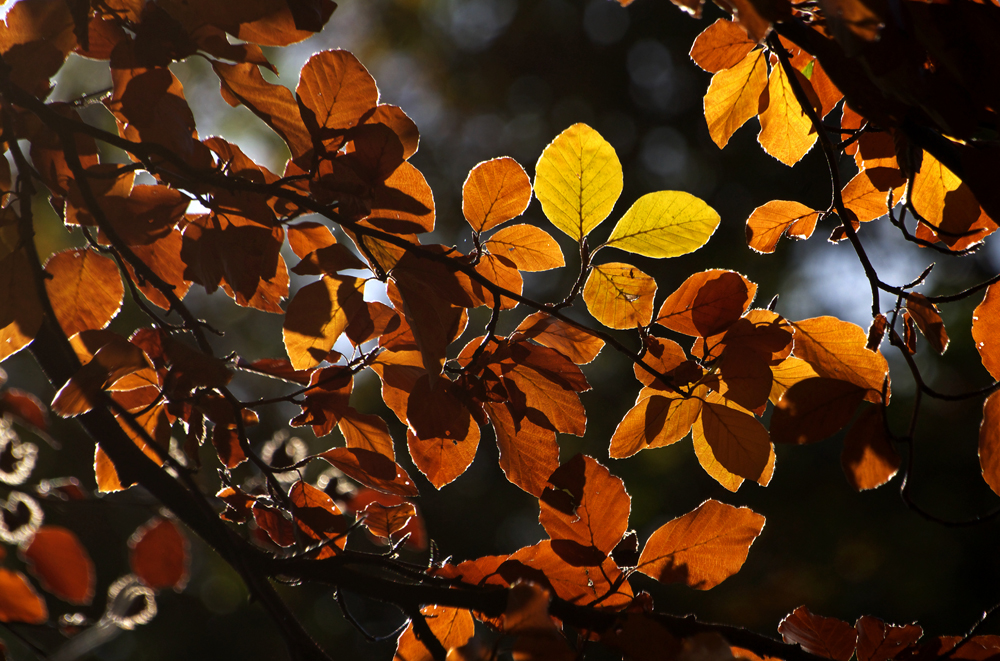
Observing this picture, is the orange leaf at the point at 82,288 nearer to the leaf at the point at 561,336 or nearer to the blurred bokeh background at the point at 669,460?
the leaf at the point at 561,336

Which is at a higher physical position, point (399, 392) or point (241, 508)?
point (399, 392)

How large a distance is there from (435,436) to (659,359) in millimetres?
232

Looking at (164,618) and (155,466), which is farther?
(164,618)

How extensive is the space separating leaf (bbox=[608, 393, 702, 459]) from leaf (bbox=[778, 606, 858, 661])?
21 centimetres


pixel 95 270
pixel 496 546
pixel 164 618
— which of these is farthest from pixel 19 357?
pixel 95 270

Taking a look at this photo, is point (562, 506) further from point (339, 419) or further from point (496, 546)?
point (496, 546)

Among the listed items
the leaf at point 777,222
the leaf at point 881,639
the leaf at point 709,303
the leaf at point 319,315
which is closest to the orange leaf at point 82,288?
the leaf at point 319,315

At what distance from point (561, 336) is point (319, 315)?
0.79 feet

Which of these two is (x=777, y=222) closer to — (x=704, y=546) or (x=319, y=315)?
(x=704, y=546)

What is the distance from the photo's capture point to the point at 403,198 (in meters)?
0.54

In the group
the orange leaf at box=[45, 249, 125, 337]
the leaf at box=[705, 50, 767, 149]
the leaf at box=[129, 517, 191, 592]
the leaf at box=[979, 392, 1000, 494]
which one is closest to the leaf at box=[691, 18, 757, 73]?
the leaf at box=[705, 50, 767, 149]

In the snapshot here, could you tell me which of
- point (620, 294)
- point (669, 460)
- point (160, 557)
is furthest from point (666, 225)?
point (669, 460)

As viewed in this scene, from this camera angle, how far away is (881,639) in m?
0.55

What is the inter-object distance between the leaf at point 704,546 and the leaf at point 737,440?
40 mm
